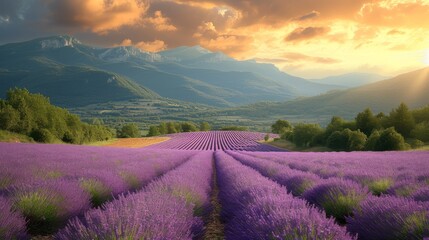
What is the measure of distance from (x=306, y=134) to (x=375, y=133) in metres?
17.7

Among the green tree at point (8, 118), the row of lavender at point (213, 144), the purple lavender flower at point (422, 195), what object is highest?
the green tree at point (8, 118)

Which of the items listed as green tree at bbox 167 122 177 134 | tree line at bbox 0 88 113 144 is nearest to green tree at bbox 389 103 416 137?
tree line at bbox 0 88 113 144

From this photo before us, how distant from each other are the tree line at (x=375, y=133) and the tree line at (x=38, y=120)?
35253mm

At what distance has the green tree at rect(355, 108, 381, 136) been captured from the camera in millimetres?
45188

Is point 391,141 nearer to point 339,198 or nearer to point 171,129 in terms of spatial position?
point 339,198

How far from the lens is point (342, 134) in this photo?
41.3 m

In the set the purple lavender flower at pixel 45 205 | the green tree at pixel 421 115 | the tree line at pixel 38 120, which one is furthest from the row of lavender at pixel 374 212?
the green tree at pixel 421 115

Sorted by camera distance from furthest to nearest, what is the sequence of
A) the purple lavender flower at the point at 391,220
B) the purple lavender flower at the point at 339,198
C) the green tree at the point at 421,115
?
the green tree at the point at 421,115 < the purple lavender flower at the point at 339,198 < the purple lavender flower at the point at 391,220

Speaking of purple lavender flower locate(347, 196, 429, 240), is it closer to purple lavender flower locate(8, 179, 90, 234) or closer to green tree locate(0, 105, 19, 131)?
purple lavender flower locate(8, 179, 90, 234)

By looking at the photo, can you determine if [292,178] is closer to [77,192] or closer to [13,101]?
[77,192]

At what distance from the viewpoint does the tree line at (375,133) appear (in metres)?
32.1

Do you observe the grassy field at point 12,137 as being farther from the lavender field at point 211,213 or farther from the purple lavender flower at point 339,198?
the purple lavender flower at point 339,198

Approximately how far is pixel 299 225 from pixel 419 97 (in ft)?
737

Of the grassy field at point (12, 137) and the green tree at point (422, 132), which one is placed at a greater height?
the grassy field at point (12, 137)
